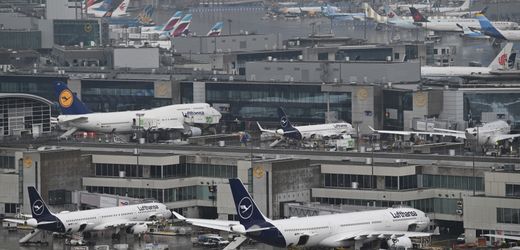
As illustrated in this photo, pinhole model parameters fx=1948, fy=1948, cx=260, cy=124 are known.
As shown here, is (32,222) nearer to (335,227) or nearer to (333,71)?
(335,227)

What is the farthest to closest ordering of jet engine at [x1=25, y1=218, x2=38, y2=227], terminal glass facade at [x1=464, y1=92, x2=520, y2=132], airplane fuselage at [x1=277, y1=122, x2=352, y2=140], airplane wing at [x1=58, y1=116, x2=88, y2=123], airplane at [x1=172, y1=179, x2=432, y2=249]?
terminal glass facade at [x1=464, y1=92, x2=520, y2=132] → airplane wing at [x1=58, y1=116, x2=88, y2=123] → airplane fuselage at [x1=277, y1=122, x2=352, y2=140] → jet engine at [x1=25, y1=218, x2=38, y2=227] → airplane at [x1=172, y1=179, x2=432, y2=249]

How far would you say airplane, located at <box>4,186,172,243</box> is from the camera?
8744cm

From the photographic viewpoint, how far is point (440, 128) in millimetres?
121875

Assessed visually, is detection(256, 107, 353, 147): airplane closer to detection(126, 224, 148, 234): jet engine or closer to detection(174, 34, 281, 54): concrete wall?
detection(126, 224, 148, 234): jet engine

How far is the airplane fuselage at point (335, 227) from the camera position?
81562 mm

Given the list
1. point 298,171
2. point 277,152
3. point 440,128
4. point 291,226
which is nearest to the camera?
point 291,226

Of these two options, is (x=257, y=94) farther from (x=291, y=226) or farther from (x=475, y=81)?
(x=291, y=226)

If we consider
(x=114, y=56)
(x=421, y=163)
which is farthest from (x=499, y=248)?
→ (x=114, y=56)

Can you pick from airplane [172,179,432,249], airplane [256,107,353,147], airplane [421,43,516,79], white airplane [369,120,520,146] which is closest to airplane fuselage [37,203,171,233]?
airplane [172,179,432,249]

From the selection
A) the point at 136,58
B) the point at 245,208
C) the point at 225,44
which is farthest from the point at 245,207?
the point at 225,44

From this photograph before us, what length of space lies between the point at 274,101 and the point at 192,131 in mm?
11101

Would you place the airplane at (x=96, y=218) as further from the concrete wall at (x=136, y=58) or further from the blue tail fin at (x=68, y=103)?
the concrete wall at (x=136, y=58)

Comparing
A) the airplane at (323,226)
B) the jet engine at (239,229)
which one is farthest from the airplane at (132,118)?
the jet engine at (239,229)

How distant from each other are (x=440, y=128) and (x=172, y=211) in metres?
31.6
